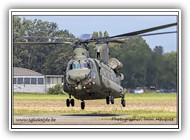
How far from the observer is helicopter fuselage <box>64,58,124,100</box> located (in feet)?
111

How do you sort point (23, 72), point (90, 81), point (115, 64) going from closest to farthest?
point (23, 72)
point (115, 64)
point (90, 81)

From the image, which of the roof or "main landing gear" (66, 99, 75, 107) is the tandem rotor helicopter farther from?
the roof

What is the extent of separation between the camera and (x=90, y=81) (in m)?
33.9

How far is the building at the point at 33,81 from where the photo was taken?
3253 centimetres

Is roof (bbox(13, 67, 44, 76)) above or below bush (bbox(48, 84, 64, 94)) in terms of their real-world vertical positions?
above

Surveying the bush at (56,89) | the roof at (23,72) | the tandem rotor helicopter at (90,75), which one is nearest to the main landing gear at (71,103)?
the tandem rotor helicopter at (90,75)

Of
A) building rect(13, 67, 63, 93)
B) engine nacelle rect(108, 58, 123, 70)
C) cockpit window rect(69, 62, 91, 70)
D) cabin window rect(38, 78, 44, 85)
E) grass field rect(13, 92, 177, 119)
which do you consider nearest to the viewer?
grass field rect(13, 92, 177, 119)

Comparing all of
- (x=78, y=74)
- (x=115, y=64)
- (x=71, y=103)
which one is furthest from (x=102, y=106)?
(x=115, y=64)

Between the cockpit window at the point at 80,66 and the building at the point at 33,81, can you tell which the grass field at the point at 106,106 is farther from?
the cockpit window at the point at 80,66

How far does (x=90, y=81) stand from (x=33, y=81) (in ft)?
5.19

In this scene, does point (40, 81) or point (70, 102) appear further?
point (70, 102)

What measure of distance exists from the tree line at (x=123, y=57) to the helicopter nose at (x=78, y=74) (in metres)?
0.42

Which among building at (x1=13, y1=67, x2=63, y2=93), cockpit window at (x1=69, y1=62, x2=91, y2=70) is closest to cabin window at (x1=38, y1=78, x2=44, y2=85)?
building at (x1=13, y1=67, x2=63, y2=93)

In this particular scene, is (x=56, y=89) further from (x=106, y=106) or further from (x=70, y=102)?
(x=106, y=106)
